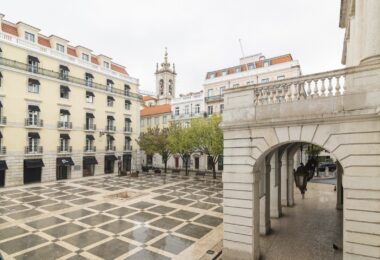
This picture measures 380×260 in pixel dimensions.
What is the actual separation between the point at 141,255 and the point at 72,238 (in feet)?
14.9

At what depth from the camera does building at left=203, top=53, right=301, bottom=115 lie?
120ft

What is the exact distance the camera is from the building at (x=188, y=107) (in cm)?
4594

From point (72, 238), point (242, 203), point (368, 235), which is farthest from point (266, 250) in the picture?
point (72, 238)

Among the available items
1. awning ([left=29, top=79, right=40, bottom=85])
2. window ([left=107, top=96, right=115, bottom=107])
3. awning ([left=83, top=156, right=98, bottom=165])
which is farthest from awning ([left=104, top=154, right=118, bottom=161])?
awning ([left=29, top=79, right=40, bottom=85])

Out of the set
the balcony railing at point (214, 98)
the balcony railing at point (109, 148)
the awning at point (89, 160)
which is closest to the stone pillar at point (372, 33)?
the balcony railing at point (214, 98)

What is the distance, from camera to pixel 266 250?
10.9 metres

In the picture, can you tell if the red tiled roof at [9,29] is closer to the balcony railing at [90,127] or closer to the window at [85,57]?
the window at [85,57]

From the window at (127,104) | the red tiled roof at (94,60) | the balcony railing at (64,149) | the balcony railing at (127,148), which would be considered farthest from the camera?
the window at (127,104)

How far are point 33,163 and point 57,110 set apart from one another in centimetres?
790

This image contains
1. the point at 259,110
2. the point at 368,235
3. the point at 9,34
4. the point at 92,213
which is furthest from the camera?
the point at 9,34

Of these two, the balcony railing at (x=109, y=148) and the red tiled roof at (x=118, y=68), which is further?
the red tiled roof at (x=118, y=68)

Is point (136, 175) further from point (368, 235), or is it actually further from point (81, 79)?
point (368, 235)

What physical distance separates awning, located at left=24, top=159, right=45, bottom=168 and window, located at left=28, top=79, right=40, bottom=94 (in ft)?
29.6

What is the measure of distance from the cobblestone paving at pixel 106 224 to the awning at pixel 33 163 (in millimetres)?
4856
